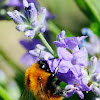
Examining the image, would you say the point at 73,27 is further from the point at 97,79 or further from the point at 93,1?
the point at 97,79

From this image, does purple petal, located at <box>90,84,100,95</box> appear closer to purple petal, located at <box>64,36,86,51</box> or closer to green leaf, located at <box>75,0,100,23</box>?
purple petal, located at <box>64,36,86,51</box>

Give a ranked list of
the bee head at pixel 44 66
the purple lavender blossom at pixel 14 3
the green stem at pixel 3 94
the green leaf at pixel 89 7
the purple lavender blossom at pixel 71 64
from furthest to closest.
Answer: the purple lavender blossom at pixel 14 3, the green leaf at pixel 89 7, the green stem at pixel 3 94, the bee head at pixel 44 66, the purple lavender blossom at pixel 71 64

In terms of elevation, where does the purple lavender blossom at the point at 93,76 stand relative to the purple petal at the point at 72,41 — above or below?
below

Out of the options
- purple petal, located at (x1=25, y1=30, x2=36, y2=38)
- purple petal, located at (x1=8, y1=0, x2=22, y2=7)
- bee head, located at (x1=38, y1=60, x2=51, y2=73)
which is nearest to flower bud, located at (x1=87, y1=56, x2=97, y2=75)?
bee head, located at (x1=38, y1=60, x2=51, y2=73)

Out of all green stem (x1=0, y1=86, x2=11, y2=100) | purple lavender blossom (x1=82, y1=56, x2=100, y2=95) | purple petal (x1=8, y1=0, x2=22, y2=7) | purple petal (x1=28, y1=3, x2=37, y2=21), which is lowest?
purple lavender blossom (x1=82, y1=56, x2=100, y2=95)

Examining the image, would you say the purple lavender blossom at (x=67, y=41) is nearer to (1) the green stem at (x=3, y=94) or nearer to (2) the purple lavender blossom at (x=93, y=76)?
(2) the purple lavender blossom at (x=93, y=76)

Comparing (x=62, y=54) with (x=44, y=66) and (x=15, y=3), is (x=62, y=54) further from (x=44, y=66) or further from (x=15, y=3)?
(x=15, y=3)

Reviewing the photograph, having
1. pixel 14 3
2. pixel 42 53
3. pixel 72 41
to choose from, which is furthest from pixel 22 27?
pixel 14 3

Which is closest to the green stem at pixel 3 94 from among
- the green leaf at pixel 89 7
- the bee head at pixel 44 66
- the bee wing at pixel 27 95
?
the bee wing at pixel 27 95

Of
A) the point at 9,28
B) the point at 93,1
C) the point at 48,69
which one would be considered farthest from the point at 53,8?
the point at 48,69
